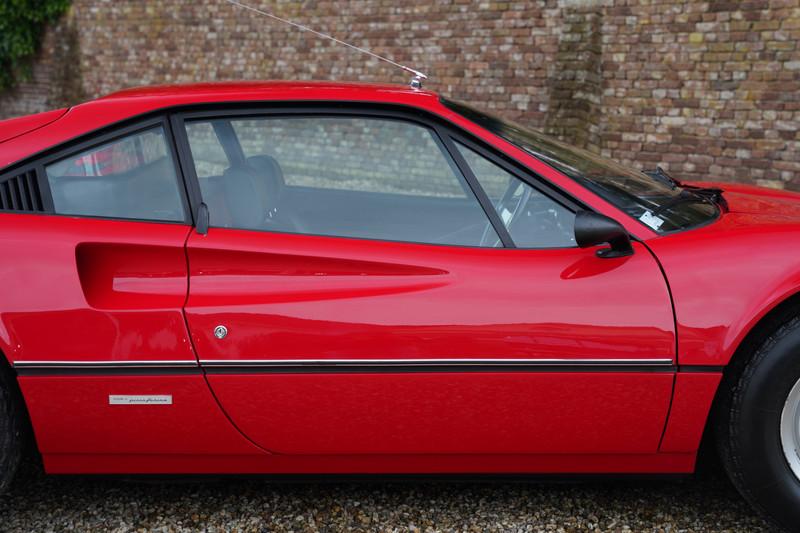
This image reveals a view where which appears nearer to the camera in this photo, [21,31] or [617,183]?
[617,183]

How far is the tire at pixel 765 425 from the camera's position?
7.25ft

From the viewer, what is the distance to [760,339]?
2250 mm

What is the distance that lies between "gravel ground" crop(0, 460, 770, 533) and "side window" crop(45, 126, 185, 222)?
0.88 meters

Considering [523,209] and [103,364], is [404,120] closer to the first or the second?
[523,209]

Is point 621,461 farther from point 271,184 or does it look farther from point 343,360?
point 271,184

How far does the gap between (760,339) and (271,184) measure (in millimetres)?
1623

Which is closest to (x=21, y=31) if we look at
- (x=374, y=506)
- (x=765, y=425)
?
(x=374, y=506)

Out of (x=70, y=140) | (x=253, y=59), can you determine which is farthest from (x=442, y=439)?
(x=253, y=59)

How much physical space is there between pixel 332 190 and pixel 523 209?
701 millimetres

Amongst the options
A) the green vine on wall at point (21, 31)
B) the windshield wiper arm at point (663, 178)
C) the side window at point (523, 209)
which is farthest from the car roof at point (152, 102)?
the green vine on wall at point (21, 31)

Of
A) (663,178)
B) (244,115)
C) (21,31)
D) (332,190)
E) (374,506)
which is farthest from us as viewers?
(21,31)

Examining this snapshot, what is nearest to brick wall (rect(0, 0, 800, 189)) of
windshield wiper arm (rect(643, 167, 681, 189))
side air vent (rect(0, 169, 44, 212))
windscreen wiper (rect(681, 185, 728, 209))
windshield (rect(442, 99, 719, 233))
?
windshield wiper arm (rect(643, 167, 681, 189))

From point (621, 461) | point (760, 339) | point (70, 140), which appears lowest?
point (621, 461)

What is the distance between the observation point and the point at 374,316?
2242 mm
